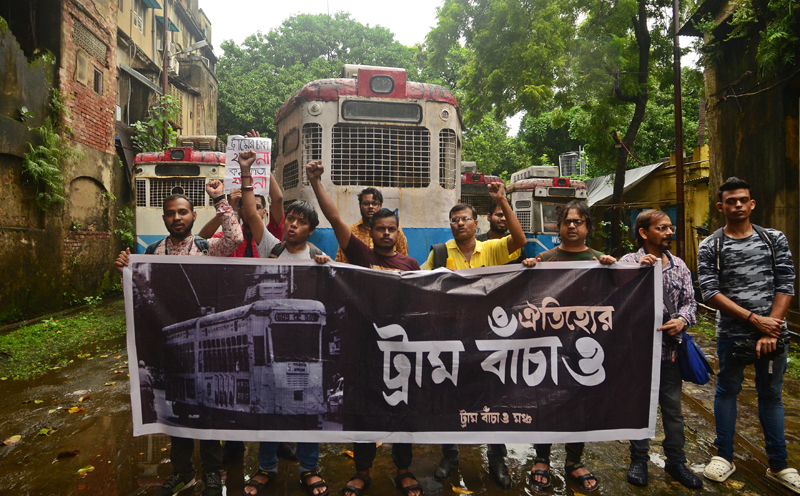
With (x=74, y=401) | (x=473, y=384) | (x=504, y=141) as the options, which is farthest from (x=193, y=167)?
(x=504, y=141)

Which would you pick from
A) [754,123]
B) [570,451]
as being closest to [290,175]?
[570,451]

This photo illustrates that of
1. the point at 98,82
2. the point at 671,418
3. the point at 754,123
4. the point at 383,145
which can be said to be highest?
the point at 98,82

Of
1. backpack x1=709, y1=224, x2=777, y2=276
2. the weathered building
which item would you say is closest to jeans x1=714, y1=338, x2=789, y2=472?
backpack x1=709, y1=224, x2=777, y2=276

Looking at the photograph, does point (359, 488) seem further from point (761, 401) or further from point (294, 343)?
point (761, 401)

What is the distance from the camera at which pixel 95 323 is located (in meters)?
8.84

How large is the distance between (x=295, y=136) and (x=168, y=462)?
13.9 feet

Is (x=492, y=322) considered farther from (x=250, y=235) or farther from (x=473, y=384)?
(x=250, y=235)

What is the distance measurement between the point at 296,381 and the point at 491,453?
1.41 m

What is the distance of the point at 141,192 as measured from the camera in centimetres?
941

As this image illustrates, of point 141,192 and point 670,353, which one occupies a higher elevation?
point 141,192

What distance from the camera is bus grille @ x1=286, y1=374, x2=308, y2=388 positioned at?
320cm

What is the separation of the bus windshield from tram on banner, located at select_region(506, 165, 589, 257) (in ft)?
36.5

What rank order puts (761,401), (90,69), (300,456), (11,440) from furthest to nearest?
(90,69), (11,440), (761,401), (300,456)

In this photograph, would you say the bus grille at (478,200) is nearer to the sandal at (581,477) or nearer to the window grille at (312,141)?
the window grille at (312,141)
